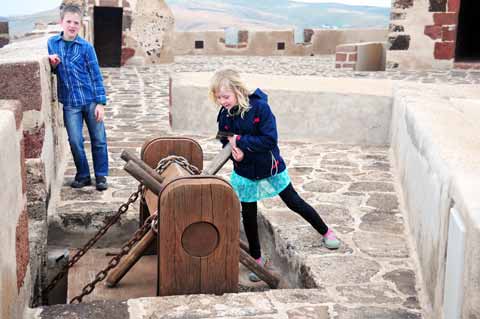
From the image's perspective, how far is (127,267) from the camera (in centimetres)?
381

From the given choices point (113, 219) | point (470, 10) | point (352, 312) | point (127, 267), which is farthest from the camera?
point (470, 10)

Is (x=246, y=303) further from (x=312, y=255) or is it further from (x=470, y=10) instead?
(x=470, y=10)

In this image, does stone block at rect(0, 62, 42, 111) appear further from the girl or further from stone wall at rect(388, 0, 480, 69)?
stone wall at rect(388, 0, 480, 69)

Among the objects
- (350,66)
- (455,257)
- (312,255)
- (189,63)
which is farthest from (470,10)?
(455,257)

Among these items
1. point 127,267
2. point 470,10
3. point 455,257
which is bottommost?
point 127,267

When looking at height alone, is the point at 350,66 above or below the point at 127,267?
above

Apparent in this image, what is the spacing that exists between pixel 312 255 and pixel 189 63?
524 inches

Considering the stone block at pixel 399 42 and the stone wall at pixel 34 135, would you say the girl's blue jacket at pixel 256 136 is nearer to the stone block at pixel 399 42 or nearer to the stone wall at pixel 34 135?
the stone wall at pixel 34 135

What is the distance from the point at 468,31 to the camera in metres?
17.0

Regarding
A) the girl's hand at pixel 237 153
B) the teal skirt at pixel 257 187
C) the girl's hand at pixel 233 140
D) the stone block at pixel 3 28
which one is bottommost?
the teal skirt at pixel 257 187


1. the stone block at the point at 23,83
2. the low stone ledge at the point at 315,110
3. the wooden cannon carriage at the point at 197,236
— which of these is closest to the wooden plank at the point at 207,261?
the wooden cannon carriage at the point at 197,236

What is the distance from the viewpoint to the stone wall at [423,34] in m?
12.6

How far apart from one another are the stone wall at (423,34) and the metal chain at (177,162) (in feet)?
31.1

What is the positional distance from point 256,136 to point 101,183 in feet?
6.09
